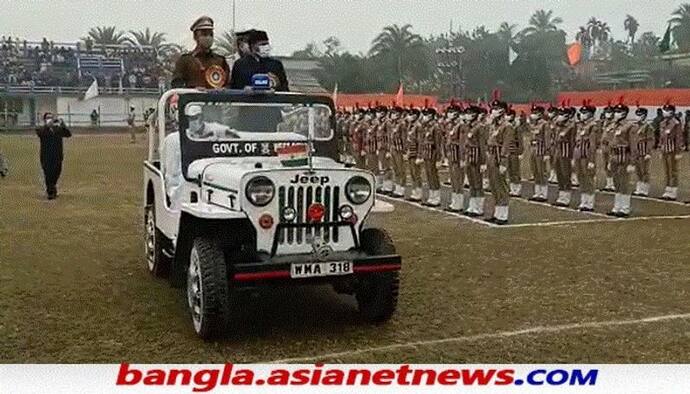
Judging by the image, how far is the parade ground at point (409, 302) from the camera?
4.66 meters

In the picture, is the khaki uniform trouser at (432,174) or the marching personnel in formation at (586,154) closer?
the marching personnel in formation at (586,154)

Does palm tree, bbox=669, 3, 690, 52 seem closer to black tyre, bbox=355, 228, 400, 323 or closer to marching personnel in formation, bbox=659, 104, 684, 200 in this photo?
black tyre, bbox=355, 228, 400, 323

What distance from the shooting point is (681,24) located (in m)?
5.71

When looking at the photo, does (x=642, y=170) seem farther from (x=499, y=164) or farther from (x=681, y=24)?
(x=681, y=24)

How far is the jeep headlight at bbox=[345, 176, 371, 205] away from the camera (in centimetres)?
488

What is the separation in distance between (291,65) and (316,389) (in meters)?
2.21

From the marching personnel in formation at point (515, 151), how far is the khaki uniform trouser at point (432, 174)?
97 centimetres

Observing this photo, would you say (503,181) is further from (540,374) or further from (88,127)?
(540,374)

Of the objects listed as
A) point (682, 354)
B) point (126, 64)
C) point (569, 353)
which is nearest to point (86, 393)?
point (126, 64)

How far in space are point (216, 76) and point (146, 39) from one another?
90 centimetres

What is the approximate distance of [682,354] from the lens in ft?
15.1

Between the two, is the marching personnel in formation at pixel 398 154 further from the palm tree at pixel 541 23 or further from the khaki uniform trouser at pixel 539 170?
the palm tree at pixel 541 23

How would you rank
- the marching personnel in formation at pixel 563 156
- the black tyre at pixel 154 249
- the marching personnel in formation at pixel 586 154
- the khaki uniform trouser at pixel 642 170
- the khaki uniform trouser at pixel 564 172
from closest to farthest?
the black tyre at pixel 154 249
the marching personnel in formation at pixel 586 154
the marching personnel in formation at pixel 563 156
the khaki uniform trouser at pixel 564 172
the khaki uniform trouser at pixel 642 170

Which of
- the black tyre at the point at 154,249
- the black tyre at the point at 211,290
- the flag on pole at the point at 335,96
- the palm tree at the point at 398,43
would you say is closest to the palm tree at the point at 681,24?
the palm tree at the point at 398,43
